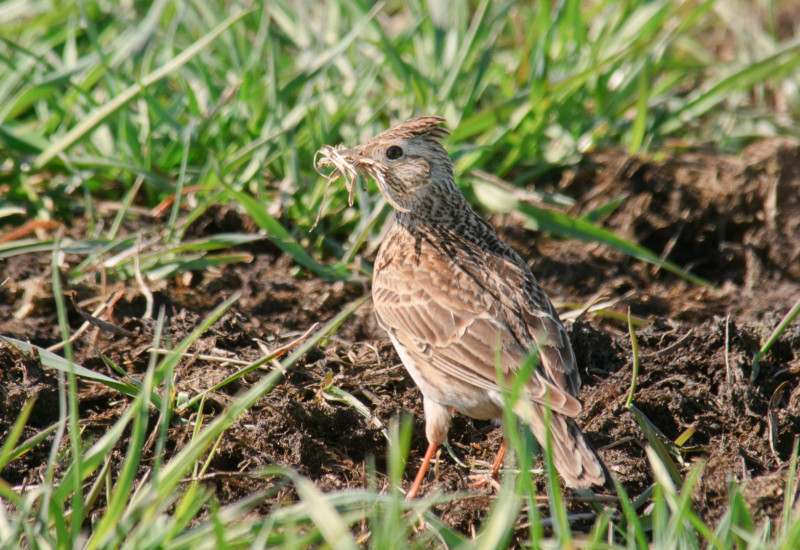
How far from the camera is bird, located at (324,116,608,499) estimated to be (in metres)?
3.60

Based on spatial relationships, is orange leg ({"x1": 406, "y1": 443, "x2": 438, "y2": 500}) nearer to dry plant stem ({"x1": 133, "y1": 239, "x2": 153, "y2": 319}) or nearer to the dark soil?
the dark soil

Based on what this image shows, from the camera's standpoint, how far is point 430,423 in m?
3.99

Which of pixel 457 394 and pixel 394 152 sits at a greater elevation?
pixel 394 152

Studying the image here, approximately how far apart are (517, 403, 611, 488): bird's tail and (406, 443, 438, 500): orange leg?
1.75ft

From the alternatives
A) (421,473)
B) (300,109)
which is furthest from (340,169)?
(421,473)

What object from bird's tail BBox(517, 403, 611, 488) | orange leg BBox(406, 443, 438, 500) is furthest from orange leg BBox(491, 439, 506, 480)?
bird's tail BBox(517, 403, 611, 488)

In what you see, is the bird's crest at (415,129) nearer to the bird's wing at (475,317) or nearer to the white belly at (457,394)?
the bird's wing at (475,317)

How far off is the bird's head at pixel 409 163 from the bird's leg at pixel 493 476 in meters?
1.34

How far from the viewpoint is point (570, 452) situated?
11.4 ft

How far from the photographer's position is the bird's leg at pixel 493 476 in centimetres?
402

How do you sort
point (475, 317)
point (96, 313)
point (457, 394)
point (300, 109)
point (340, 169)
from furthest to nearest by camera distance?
point (300, 109) < point (340, 169) < point (96, 313) < point (475, 317) < point (457, 394)

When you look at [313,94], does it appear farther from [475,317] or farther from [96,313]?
[475,317]

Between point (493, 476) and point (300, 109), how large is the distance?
106 inches

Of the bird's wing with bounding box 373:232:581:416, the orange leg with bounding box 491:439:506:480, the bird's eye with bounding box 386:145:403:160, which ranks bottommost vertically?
the orange leg with bounding box 491:439:506:480
